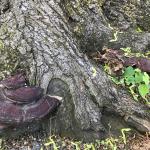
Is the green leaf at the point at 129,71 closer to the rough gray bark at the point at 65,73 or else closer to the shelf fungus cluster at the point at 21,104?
the rough gray bark at the point at 65,73

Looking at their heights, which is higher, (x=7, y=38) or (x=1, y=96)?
(x=7, y=38)

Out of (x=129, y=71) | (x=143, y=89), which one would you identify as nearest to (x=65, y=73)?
(x=129, y=71)

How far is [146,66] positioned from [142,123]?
2.57 feet

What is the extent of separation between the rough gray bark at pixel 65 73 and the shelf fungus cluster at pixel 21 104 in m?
0.24

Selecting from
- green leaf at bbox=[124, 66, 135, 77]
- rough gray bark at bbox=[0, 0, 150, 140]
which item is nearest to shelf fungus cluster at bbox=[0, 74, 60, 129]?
rough gray bark at bbox=[0, 0, 150, 140]

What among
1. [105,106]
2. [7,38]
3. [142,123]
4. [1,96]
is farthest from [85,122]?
[7,38]

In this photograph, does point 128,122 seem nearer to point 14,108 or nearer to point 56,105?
point 56,105

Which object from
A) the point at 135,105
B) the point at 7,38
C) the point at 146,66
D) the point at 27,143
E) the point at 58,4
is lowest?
the point at 27,143

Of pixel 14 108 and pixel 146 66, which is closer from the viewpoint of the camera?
pixel 14 108

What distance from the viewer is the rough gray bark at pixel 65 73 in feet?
12.5

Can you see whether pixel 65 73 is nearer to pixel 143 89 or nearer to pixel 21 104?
pixel 21 104

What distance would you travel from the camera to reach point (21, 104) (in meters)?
3.53

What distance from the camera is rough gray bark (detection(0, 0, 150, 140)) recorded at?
382cm

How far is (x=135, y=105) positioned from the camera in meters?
4.04
